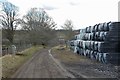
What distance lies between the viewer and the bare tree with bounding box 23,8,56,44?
83125 mm

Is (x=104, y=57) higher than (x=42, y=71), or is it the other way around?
(x=104, y=57)

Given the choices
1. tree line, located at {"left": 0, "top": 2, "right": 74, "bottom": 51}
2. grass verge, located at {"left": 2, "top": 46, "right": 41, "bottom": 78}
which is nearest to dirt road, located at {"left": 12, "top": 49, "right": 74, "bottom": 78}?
grass verge, located at {"left": 2, "top": 46, "right": 41, "bottom": 78}

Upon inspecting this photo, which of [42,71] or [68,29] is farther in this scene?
[68,29]

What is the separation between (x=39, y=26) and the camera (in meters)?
87.2

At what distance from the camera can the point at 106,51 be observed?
2733cm

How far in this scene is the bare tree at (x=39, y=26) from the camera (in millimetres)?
83125

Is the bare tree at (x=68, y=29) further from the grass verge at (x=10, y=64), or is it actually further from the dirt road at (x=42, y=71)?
the dirt road at (x=42, y=71)

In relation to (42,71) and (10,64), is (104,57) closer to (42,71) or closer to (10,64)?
(10,64)

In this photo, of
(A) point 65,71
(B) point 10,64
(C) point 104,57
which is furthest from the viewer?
(C) point 104,57

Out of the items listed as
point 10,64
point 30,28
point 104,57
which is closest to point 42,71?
point 10,64

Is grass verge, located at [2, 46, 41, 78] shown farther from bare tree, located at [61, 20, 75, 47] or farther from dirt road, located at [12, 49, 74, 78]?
bare tree, located at [61, 20, 75, 47]

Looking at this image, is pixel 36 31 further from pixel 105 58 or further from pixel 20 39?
pixel 105 58

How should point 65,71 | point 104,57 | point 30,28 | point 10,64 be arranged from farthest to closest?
point 30,28 → point 104,57 → point 10,64 → point 65,71

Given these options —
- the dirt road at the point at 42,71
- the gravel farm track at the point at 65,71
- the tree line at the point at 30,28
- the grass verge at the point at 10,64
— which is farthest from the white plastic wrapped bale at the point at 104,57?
the tree line at the point at 30,28
